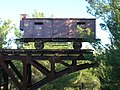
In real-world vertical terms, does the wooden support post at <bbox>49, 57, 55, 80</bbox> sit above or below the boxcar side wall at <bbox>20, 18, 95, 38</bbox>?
below

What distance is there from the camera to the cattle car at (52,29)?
20.9m

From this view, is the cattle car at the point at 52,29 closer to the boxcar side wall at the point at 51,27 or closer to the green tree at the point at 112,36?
the boxcar side wall at the point at 51,27

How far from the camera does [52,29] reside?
21.1m

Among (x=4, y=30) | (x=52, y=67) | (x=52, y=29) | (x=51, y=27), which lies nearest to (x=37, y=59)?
(x=52, y=67)

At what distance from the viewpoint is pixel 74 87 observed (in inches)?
1449

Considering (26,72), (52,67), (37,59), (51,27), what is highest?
(51,27)

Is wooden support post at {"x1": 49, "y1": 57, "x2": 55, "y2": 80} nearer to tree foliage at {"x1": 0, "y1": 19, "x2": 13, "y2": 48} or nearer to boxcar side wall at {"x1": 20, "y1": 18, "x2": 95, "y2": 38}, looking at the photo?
boxcar side wall at {"x1": 20, "y1": 18, "x2": 95, "y2": 38}

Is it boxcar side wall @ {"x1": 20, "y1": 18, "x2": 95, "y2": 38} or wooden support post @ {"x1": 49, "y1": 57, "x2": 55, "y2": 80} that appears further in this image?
boxcar side wall @ {"x1": 20, "y1": 18, "x2": 95, "y2": 38}

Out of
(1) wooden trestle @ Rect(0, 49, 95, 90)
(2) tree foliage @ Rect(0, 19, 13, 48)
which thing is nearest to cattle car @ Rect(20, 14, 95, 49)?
(1) wooden trestle @ Rect(0, 49, 95, 90)

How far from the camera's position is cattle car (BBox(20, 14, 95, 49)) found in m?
20.9

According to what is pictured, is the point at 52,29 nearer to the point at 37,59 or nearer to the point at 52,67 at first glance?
the point at 37,59

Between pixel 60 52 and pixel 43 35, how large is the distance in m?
2.46

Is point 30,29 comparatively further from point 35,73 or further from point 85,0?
point 35,73

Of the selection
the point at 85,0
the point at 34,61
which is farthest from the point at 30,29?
the point at 85,0
